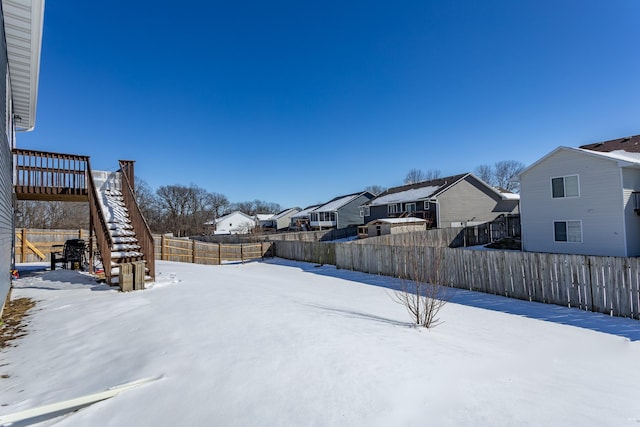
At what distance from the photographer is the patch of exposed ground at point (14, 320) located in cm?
479

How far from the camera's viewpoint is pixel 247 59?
16.0 meters

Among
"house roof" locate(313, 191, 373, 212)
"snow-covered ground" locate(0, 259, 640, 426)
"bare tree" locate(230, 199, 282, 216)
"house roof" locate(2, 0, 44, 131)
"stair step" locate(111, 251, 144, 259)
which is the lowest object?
"snow-covered ground" locate(0, 259, 640, 426)

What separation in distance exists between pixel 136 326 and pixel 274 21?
1366 cm

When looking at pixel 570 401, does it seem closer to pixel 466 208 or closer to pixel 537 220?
pixel 537 220

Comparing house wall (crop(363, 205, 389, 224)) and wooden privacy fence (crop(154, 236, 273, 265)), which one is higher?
house wall (crop(363, 205, 389, 224))

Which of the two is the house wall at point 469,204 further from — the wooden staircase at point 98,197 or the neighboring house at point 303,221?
the wooden staircase at point 98,197

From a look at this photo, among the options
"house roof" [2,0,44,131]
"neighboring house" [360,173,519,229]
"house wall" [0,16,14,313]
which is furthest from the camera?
"neighboring house" [360,173,519,229]

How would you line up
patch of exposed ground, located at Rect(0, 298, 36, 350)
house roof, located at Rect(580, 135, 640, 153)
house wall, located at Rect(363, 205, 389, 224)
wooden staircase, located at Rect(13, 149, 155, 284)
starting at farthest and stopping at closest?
house wall, located at Rect(363, 205, 389, 224), house roof, located at Rect(580, 135, 640, 153), wooden staircase, located at Rect(13, 149, 155, 284), patch of exposed ground, located at Rect(0, 298, 36, 350)

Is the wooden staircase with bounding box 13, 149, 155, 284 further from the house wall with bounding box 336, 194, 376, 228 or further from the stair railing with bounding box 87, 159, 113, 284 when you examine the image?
the house wall with bounding box 336, 194, 376, 228

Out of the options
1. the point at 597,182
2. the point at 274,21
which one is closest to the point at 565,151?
the point at 597,182

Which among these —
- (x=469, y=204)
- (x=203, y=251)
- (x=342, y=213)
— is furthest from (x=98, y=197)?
(x=342, y=213)

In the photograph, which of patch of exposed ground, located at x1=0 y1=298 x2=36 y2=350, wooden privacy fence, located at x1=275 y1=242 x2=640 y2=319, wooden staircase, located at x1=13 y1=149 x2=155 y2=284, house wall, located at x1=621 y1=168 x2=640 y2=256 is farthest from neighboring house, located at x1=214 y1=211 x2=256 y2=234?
house wall, located at x1=621 y1=168 x2=640 y2=256

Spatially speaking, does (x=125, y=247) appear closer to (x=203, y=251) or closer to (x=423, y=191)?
(x=203, y=251)

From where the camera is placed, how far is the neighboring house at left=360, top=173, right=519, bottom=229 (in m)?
26.5
